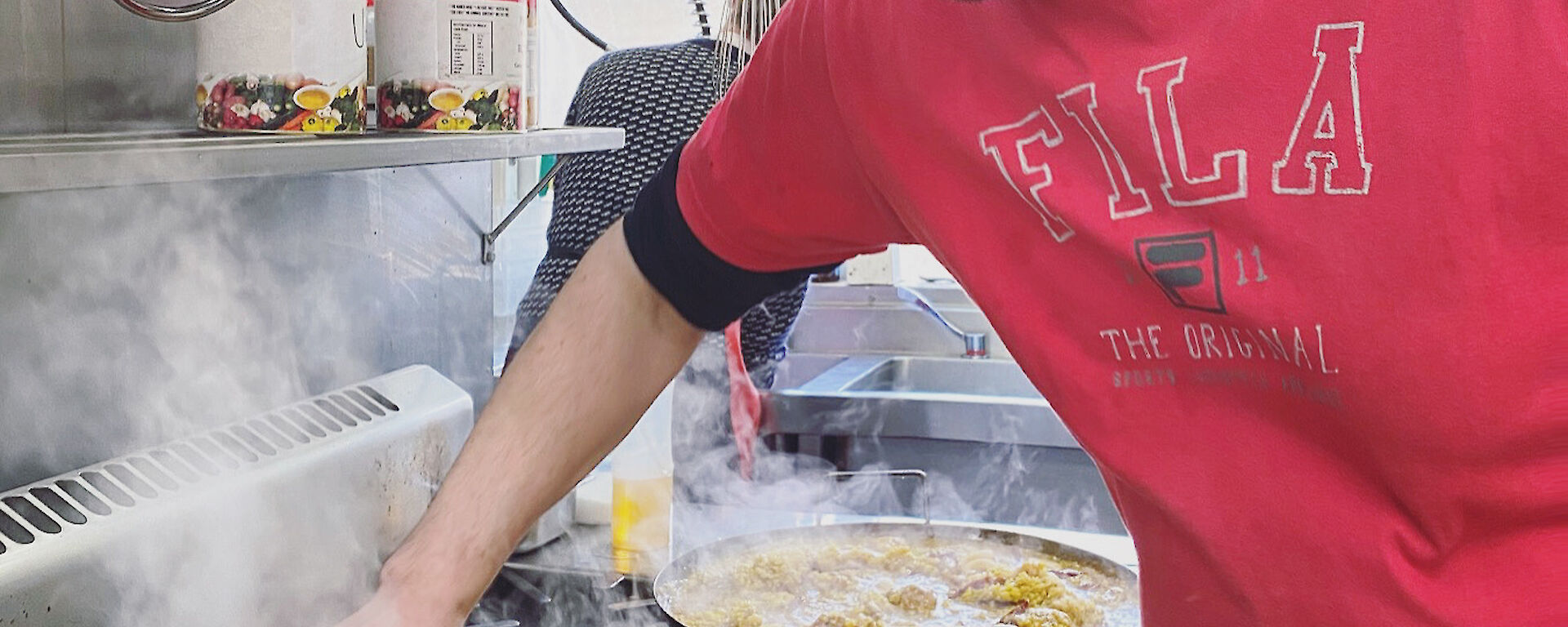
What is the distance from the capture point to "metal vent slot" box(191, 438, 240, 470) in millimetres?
1032

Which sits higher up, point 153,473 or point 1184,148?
point 1184,148

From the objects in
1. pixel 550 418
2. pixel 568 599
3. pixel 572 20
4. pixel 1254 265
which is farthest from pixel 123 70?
pixel 1254 265

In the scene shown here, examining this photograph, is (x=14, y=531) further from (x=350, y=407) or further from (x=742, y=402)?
(x=742, y=402)

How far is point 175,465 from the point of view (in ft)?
3.30

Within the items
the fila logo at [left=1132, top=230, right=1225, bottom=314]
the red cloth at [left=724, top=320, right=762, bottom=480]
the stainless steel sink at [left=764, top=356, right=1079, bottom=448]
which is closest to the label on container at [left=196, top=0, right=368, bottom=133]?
the fila logo at [left=1132, top=230, right=1225, bottom=314]

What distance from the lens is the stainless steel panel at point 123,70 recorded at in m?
1.00

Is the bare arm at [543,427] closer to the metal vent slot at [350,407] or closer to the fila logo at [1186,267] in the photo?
the metal vent slot at [350,407]

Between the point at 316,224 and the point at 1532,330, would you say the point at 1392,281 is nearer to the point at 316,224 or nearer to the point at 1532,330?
the point at 1532,330

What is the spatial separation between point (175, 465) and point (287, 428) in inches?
4.8

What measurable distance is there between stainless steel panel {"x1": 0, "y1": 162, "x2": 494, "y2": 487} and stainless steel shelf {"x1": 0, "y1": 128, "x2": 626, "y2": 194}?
0.41 ft

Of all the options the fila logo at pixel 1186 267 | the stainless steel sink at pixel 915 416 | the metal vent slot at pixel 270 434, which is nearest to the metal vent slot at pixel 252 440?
the metal vent slot at pixel 270 434

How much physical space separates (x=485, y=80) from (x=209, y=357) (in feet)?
1.12

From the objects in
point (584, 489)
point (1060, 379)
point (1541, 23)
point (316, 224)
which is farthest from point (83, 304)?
point (1541, 23)

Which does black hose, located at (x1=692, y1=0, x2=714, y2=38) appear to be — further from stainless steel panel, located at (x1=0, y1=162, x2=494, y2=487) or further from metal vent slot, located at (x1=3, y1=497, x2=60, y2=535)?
metal vent slot, located at (x1=3, y1=497, x2=60, y2=535)
